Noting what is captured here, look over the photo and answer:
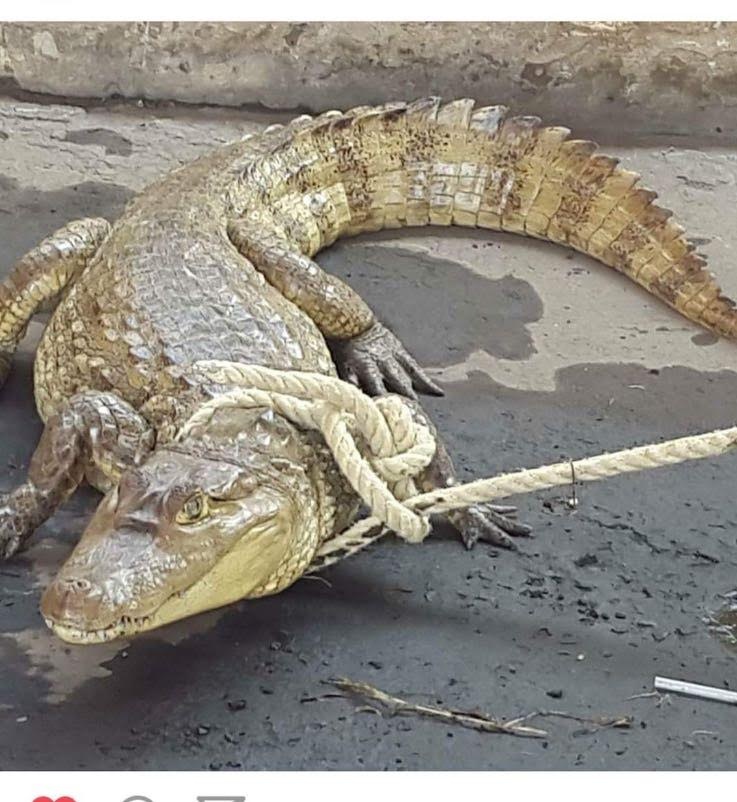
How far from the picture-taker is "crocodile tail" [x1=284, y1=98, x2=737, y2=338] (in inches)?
134

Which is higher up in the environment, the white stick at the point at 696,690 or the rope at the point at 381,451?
the rope at the point at 381,451

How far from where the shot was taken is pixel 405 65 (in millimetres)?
4039

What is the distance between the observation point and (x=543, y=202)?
346cm

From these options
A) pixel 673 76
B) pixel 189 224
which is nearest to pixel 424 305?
pixel 189 224

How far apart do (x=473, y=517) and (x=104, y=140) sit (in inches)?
83.6

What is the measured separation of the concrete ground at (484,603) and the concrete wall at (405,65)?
810 millimetres

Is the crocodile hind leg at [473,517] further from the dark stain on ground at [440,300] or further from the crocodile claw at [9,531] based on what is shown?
the crocodile claw at [9,531]

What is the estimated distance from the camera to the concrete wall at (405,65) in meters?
3.96

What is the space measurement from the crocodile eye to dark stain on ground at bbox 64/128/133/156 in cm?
218

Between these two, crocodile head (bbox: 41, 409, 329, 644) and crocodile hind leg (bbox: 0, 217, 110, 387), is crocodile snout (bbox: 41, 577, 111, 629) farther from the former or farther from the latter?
crocodile hind leg (bbox: 0, 217, 110, 387)
